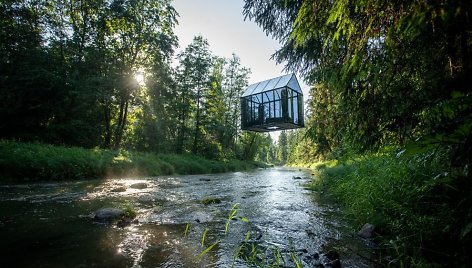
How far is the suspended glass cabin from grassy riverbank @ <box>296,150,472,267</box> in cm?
1128

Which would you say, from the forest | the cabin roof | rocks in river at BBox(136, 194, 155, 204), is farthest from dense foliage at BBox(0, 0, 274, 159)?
rocks in river at BBox(136, 194, 155, 204)

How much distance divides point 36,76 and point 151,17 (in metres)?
10.9

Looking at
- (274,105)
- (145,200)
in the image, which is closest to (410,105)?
(145,200)

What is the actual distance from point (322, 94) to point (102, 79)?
15.9m

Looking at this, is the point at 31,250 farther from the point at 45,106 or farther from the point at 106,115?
the point at 106,115

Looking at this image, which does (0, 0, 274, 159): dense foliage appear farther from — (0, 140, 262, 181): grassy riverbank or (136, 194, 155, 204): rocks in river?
(136, 194, 155, 204): rocks in river

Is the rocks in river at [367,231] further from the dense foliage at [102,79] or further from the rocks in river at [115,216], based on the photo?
the dense foliage at [102,79]

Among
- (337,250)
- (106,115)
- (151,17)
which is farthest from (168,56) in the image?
(337,250)

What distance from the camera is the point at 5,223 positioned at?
3990mm

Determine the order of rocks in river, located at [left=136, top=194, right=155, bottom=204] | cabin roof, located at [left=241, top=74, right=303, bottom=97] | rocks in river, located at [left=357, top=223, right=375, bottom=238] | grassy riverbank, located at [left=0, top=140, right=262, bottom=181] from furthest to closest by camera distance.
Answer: cabin roof, located at [left=241, top=74, right=303, bottom=97] < grassy riverbank, located at [left=0, top=140, right=262, bottom=181] < rocks in river, located at [left=136, top=194, right=155, bottom=204] < rocks in river, located at [left=357, top=223, right=375, bottom=238]

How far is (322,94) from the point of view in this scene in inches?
688

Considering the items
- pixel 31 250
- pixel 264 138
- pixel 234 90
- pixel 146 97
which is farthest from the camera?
pixel 264 138

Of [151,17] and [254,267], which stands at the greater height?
[151,17]

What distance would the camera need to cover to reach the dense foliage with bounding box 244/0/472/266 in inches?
67.0
